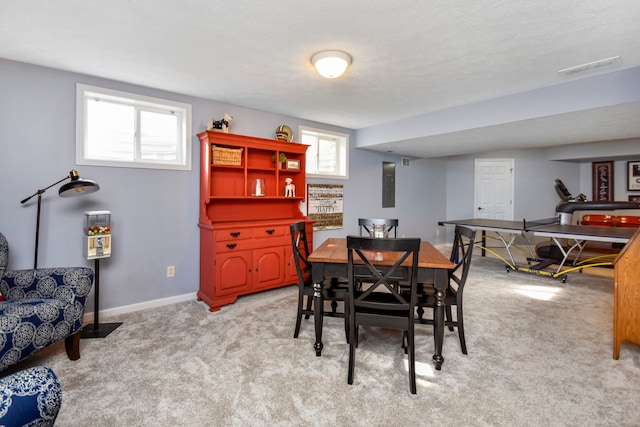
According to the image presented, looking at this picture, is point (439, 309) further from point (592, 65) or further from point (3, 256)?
point (3, 256)

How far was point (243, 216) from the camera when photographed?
3783mm

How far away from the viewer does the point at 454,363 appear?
212 centimetres

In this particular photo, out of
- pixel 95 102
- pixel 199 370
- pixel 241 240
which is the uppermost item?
pixel 95 102

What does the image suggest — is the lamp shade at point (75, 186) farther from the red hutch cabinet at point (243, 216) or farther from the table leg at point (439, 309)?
the table leg at point (439, 309)

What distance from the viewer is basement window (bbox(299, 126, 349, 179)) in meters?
4.62

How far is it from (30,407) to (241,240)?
2429mm

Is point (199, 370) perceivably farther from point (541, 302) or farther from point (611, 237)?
point (611, 237)

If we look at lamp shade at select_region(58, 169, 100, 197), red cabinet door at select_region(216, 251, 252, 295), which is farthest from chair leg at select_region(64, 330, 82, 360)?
red cabinet door at select_region(216, 251, 252, 295)

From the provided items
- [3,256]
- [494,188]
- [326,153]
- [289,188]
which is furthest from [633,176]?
[3,256]

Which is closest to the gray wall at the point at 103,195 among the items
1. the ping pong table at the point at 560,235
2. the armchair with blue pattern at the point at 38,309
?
the armchair with blue pattern at the point at 38,309

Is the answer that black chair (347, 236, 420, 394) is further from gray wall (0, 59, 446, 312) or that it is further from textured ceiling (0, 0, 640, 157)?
gray wall (0, 59, 446, 312)

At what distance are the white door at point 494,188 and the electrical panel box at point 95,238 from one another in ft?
22.9

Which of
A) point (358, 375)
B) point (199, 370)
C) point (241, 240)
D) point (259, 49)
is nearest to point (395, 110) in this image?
point (259, 49)

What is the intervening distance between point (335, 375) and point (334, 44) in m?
2.34
